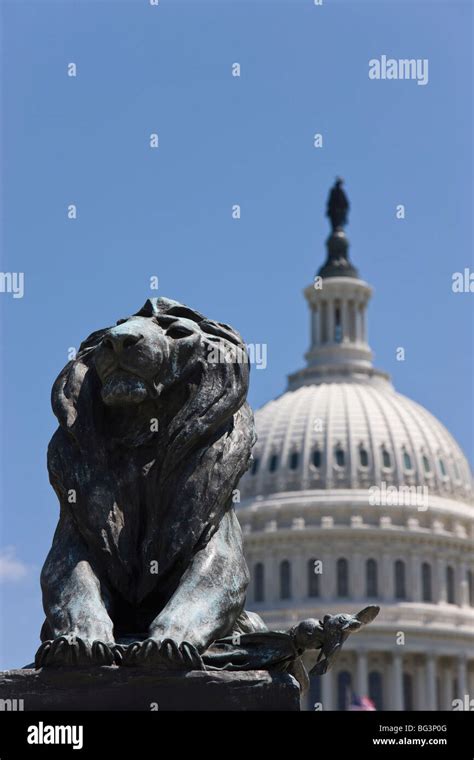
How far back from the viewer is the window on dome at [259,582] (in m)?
125

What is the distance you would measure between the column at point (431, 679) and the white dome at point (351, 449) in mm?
11469

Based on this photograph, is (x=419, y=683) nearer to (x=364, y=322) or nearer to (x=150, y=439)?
(x=364, y=322)

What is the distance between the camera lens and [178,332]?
9.25 metres

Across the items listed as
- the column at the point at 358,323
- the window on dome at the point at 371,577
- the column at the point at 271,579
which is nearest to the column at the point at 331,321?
the column at the point at 358,323

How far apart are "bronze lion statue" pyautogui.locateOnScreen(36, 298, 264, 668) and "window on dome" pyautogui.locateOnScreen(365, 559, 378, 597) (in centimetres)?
11733

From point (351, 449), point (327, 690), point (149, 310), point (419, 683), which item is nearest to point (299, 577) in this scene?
point (327, 690)

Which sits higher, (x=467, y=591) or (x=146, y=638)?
(x=467, y=591)

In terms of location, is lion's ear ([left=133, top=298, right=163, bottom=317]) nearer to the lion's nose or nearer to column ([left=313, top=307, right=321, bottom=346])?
the lion's nose

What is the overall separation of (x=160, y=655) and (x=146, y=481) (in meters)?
1.08
